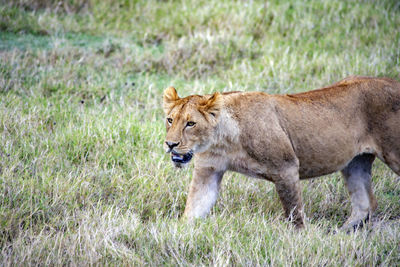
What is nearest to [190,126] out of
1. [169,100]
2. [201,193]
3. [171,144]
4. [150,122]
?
[171,144]

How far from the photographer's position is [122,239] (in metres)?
3.98

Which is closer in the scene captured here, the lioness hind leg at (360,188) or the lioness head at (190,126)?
the lioness head at (190,126)

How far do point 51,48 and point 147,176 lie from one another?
3.40m

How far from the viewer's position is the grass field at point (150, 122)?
394cm

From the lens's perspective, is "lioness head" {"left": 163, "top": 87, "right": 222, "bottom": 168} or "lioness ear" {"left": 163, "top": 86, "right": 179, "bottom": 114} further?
"lioness ear" {"left": 163, "top": 86, "right": 179, "bottom": 114}

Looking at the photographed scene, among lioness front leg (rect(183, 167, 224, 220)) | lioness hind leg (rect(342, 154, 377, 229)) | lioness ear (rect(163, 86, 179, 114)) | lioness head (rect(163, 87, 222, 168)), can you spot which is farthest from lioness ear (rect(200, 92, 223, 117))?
lioness hind leg (rect(342, 154, 377, 229))

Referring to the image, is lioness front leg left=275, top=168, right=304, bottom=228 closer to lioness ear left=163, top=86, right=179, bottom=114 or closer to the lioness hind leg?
the lioness hind leg

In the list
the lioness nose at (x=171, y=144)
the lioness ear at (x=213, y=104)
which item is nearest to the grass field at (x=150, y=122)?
the lioness nose at (x=171, y=144)

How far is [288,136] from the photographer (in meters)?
4.63

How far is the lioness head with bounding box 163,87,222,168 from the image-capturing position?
4152 millimetres

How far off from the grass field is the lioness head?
22.1 inches

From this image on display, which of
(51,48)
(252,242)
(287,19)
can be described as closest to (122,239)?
(252,242)

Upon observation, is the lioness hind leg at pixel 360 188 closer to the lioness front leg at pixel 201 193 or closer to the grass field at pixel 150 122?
the grass field at pixel 150 122

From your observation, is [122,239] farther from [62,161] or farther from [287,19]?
[287,19]
